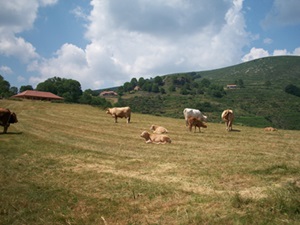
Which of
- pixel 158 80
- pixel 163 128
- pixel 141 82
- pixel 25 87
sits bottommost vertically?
pixel 163 128

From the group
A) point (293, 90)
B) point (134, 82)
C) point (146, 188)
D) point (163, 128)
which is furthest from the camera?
point (134, 82)

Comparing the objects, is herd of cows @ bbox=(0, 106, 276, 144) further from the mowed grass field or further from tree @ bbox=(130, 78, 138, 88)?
tree @ bbox=(130, 78, 138, 88)

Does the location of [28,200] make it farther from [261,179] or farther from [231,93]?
[231,93]

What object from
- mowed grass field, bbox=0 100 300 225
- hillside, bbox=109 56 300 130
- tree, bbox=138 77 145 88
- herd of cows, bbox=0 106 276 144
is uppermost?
tree, bbox=138 77 145 88

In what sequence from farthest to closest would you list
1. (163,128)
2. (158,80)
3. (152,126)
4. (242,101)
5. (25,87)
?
(158,80), (25,87), (242,101), (152,126), (163,128)

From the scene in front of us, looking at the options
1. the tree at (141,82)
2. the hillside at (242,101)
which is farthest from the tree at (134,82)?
the hillside at (242,101)

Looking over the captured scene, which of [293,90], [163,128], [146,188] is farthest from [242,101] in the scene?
[146,188]

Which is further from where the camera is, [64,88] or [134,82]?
[134,82]

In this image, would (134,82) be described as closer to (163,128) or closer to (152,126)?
(152,126)

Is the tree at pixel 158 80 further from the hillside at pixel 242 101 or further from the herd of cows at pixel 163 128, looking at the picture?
the herd of cows at pixel 163 128

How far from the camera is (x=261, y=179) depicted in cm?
769

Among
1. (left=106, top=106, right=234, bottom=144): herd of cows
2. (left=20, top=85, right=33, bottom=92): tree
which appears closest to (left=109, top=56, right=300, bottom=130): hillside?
(left=20, top=85, right=33, bottom=92): tree

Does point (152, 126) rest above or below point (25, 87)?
below

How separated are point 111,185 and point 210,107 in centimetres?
9483
